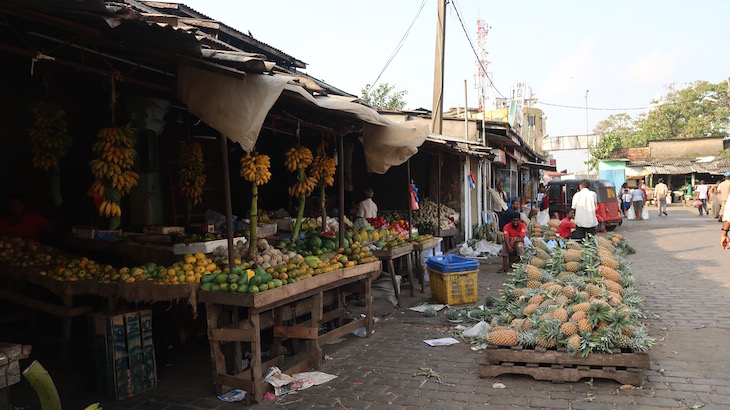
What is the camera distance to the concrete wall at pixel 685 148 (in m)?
41.3

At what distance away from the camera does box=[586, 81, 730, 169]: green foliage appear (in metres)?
44.8

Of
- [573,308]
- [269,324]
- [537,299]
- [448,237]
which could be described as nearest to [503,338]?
[573,308]

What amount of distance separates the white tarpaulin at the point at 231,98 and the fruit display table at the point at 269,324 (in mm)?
1453

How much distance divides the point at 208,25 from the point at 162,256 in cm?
545

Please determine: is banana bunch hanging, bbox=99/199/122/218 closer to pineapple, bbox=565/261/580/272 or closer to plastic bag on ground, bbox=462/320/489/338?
plastic bag on ground, bbox=462/320/489/338

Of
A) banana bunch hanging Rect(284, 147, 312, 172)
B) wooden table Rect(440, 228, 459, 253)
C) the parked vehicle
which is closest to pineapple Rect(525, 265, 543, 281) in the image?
banana bunch hanging Rect(284, 147, 312, 172)

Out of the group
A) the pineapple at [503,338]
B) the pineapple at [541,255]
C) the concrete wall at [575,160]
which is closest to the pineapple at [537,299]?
the pineapple at [503,338]

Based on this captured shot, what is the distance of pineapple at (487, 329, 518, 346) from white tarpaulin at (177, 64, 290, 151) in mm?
2987

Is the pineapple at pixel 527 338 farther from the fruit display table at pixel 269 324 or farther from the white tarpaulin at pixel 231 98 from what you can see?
the white tarpaulin at pixel 231 98

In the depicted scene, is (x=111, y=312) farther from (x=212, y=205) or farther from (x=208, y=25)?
(x=208, y=25)

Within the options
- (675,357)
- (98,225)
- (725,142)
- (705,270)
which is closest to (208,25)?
(98,225)

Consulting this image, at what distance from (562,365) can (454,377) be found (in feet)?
3.36

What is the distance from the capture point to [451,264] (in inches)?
298

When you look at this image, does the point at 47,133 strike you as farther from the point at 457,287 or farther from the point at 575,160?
the point at 575,160
